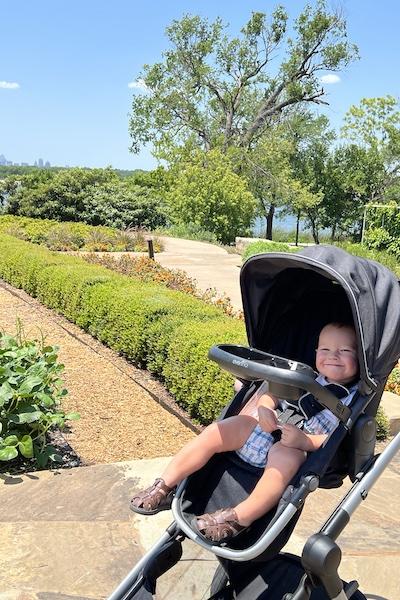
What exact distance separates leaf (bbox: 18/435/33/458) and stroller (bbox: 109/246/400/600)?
159 centimetres

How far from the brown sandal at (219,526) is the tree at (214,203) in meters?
23.0

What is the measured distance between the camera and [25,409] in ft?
13.1

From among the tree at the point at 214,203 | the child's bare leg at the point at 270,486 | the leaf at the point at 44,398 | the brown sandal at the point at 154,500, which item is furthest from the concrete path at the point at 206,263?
the child's bare leg at the point at 270,486

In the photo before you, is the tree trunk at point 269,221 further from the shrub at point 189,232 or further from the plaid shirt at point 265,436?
the plaid shirt at point 265,436

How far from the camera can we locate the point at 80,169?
2814 centimetres

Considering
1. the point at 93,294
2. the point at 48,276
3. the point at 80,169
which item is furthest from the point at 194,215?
the point at 93,294

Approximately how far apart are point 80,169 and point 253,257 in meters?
26.7

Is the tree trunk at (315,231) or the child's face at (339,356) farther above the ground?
the child's face at (339,356)

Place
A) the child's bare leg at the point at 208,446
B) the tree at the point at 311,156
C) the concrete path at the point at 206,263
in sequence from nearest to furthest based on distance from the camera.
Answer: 1. the child's bare leg at the point at 208,446
2. the concrete path at the point at 206,263
3. the tree at the point at 311,156

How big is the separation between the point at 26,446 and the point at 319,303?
1994 mm

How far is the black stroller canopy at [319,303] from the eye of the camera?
2.34m

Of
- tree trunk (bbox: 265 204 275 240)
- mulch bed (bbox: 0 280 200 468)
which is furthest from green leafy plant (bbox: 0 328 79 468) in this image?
tree trunk (bbox: 265 204 275 240)

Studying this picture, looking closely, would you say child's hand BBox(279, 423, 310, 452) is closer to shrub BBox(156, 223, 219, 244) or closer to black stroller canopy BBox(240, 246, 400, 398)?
black stroller canopy BBox(240, 246, 400, 398)

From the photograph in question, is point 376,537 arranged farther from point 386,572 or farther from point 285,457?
point 285,457
